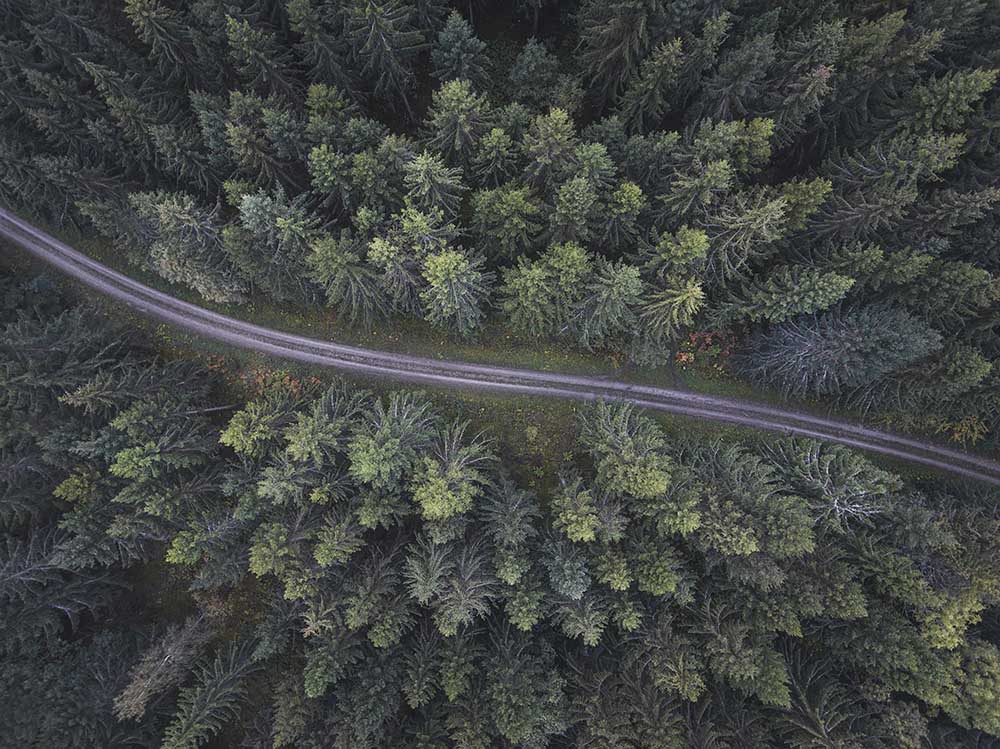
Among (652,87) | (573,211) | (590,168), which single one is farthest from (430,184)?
(652,87)

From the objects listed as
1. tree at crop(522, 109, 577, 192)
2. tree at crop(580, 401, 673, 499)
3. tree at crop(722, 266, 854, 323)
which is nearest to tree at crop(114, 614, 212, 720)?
tree at crop(580, 401, 673, 499)

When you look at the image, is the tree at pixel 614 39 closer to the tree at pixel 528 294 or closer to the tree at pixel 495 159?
the tree at pixel 495 159

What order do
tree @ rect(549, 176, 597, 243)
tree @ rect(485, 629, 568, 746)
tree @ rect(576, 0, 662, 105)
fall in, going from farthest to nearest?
1. tree @ rect(576, 0, 662, 105)
2. tree @ rect(549, 176, 597, 243)
3. tree @ rect(485, 629, 568, 746)

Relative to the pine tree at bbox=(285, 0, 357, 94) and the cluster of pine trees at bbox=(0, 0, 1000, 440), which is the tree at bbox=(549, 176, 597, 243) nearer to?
the cluster of pine trees at bbox=(0, 0, 1000, 440)

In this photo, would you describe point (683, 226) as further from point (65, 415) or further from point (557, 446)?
point (65, 415)

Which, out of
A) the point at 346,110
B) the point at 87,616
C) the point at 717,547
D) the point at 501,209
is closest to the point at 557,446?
the point at 717,547

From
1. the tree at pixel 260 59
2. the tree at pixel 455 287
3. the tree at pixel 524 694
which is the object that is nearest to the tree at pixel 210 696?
the tree at pixel 524 694

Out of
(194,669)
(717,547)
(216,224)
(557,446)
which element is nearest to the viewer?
(717,547)
